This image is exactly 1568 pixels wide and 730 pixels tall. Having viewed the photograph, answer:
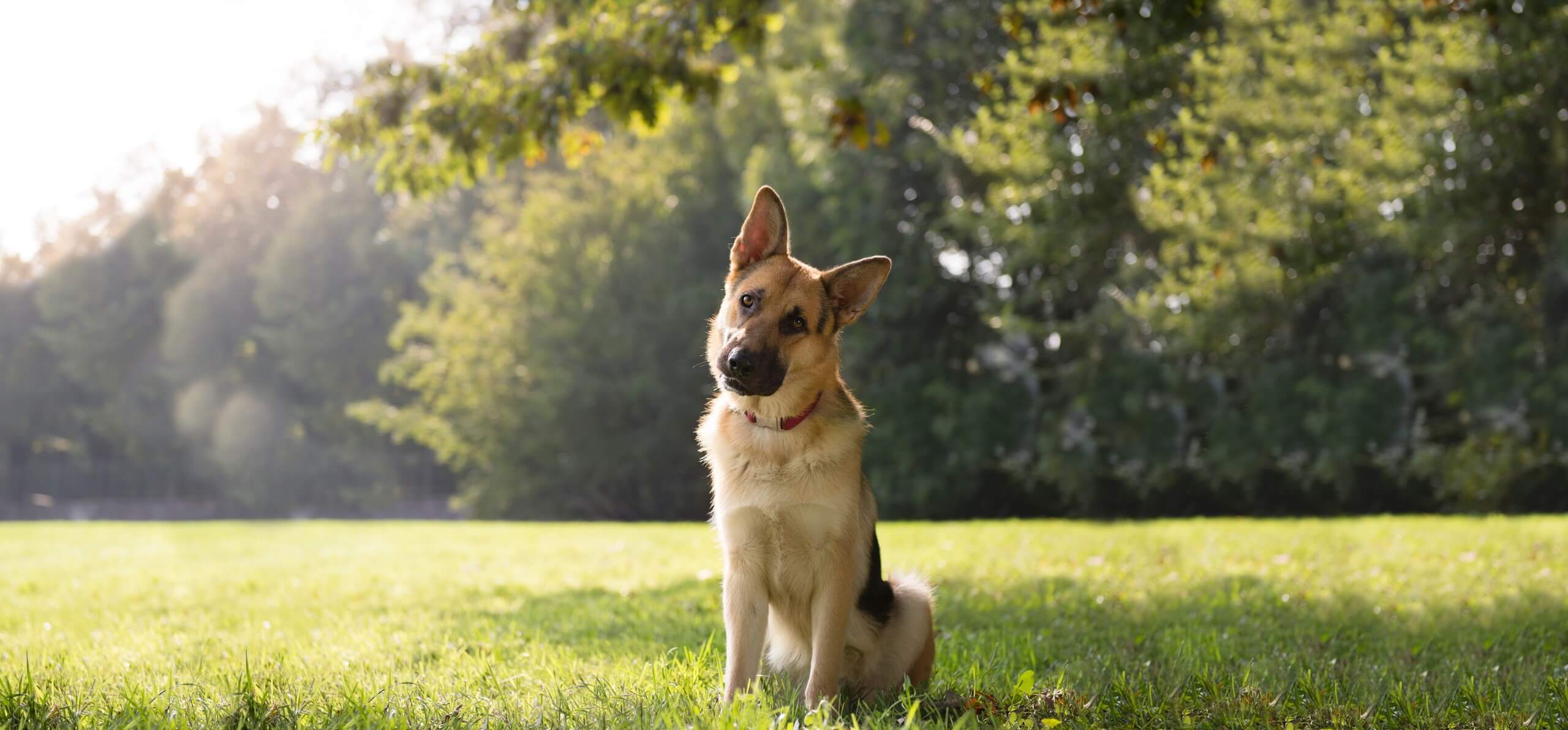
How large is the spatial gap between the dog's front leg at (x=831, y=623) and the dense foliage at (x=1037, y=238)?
5.38 m

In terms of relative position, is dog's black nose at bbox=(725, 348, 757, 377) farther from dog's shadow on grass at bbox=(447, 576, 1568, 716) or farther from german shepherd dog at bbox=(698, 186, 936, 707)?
dog's shadow on grass at bbox=(447, 576, 1568, 716)

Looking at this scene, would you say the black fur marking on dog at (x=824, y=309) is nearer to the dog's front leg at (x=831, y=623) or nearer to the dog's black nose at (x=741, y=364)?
the dog's black nose at (x=741, y=364)

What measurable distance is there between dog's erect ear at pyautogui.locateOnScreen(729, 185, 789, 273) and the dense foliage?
450cm

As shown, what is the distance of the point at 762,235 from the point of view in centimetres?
495

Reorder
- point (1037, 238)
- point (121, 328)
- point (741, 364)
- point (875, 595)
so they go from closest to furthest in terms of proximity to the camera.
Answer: point (741, 364) → point (875, 595) → point (1037, 238) → point (121, 328)

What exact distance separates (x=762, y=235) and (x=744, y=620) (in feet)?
5.34

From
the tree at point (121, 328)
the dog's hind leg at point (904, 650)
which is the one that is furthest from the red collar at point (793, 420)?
the tree at point (121, 328)

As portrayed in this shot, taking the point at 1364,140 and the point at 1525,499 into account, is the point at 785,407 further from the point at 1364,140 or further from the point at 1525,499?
the point at 1525,499

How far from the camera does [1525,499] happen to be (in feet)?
61.4

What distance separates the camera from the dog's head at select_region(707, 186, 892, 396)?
14.7 ft

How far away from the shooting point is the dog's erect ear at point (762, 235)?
4.88 m

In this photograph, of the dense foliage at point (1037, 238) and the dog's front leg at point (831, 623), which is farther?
the dense foliage at point (1037, 238)

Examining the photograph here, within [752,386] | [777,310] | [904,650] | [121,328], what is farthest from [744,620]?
[121,328]

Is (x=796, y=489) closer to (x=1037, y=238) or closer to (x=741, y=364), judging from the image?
(x=741, y=364)
